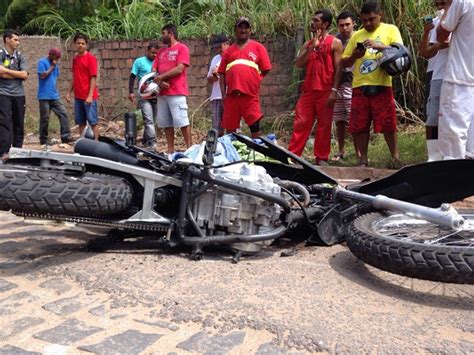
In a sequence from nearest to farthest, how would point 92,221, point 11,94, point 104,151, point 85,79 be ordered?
point 92,221 → point 104,151 → point 11,94 → point 85,79

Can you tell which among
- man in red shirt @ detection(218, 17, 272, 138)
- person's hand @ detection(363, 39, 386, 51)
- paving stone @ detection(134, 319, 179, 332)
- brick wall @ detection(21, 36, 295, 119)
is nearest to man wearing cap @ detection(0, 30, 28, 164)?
man in red shirt @ detection(218, 17, 272, 138)

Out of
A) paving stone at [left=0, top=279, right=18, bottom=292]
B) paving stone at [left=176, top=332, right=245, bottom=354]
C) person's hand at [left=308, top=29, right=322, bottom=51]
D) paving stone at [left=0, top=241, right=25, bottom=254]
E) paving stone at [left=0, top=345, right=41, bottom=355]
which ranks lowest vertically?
paving stone at [left=0, top=345, right=41, bottom=355]

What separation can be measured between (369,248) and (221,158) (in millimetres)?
1127

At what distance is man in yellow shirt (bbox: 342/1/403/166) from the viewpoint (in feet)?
19.3

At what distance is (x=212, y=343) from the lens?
84.9 inches

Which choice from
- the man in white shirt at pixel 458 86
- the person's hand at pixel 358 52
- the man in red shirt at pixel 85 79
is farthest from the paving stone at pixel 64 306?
the man in red shirt at pixel 85 79

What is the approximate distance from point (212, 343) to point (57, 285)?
0.98 metres

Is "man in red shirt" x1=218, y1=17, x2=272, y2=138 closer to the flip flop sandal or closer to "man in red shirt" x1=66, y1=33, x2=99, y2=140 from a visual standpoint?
the flip flop sandal

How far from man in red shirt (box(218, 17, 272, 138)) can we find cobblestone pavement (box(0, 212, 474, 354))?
3483 millimetres

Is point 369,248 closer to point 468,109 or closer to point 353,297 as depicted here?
point 353,297

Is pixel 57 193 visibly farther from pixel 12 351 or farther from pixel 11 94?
pixel 11 94

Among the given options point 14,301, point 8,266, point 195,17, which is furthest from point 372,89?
point 195,17

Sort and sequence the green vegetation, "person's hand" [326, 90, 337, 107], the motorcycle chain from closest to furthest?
1. the motorcycle chain
2. "person's hand" [326, 90, 337, 107]
3. the green vegetation

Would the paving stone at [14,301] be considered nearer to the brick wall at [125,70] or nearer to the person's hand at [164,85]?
the person's hand at [164,85]
